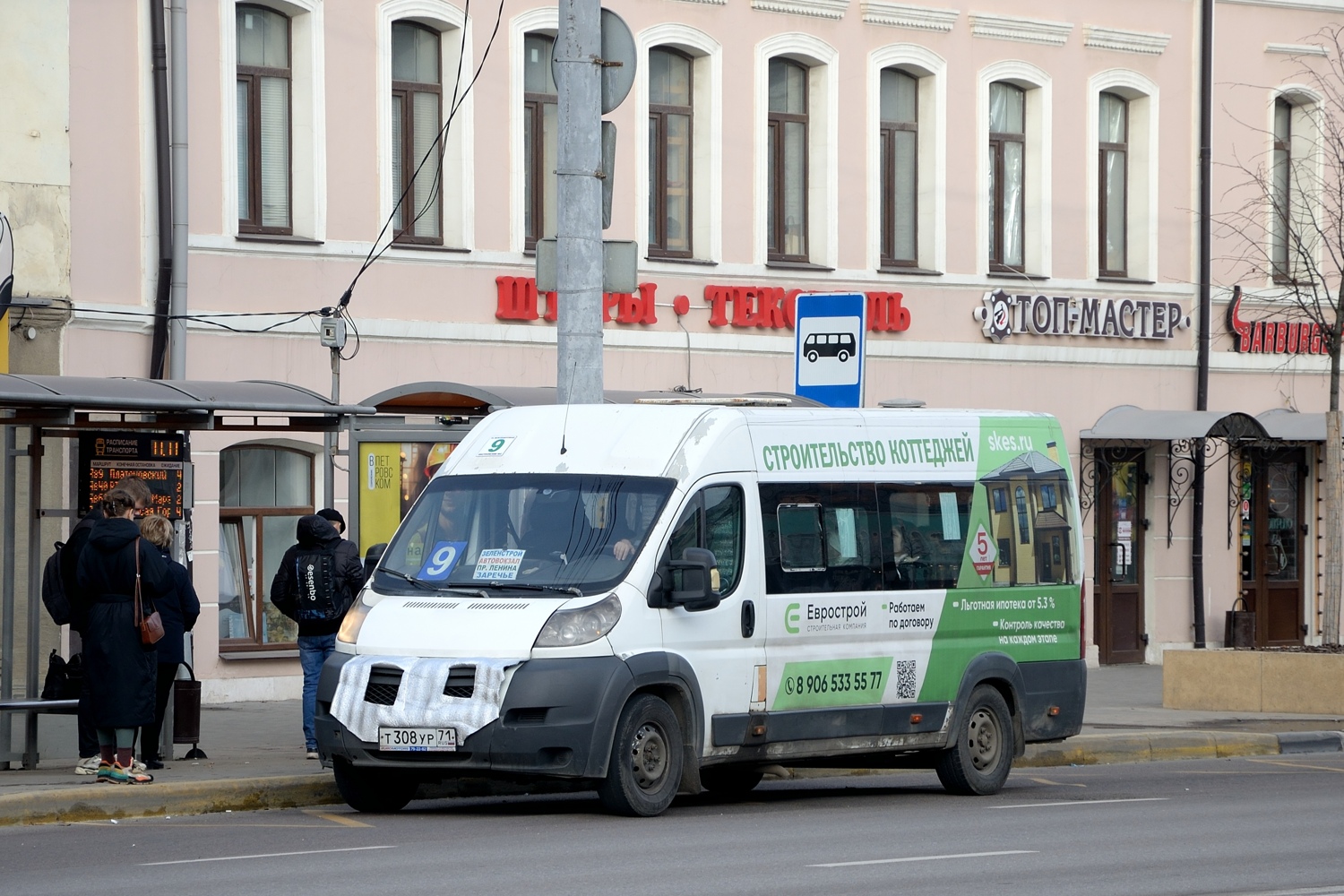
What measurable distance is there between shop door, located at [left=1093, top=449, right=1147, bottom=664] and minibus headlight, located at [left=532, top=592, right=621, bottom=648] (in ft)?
52.8

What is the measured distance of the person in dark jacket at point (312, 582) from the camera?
14945 mm

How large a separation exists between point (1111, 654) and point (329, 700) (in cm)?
1676

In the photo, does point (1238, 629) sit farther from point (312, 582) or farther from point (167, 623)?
point (167, 623)

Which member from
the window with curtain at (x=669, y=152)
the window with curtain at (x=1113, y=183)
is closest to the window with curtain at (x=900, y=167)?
the window with curtain at (x=669, y=152)

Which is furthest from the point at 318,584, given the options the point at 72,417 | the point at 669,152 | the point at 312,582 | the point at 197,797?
the point at 669,152

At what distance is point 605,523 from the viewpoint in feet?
42.0

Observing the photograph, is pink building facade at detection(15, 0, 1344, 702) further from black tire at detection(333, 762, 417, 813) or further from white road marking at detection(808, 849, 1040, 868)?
white road marking at detection(808, 849, 1040, 868)

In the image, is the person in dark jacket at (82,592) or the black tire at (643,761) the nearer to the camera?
the black tire at (643,761)

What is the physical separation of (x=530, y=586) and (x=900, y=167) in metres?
14.6

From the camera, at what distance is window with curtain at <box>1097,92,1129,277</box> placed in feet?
91.3

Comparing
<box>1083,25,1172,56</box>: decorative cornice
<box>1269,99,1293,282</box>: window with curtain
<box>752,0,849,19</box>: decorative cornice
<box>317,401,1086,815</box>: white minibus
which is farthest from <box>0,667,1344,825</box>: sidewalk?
<box>752,0,849,19</box>: decorative cornice

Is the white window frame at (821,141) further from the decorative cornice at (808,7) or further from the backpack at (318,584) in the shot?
the backpack at (318,584)

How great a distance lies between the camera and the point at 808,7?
2489cm

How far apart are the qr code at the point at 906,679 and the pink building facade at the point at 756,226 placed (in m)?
8.57
